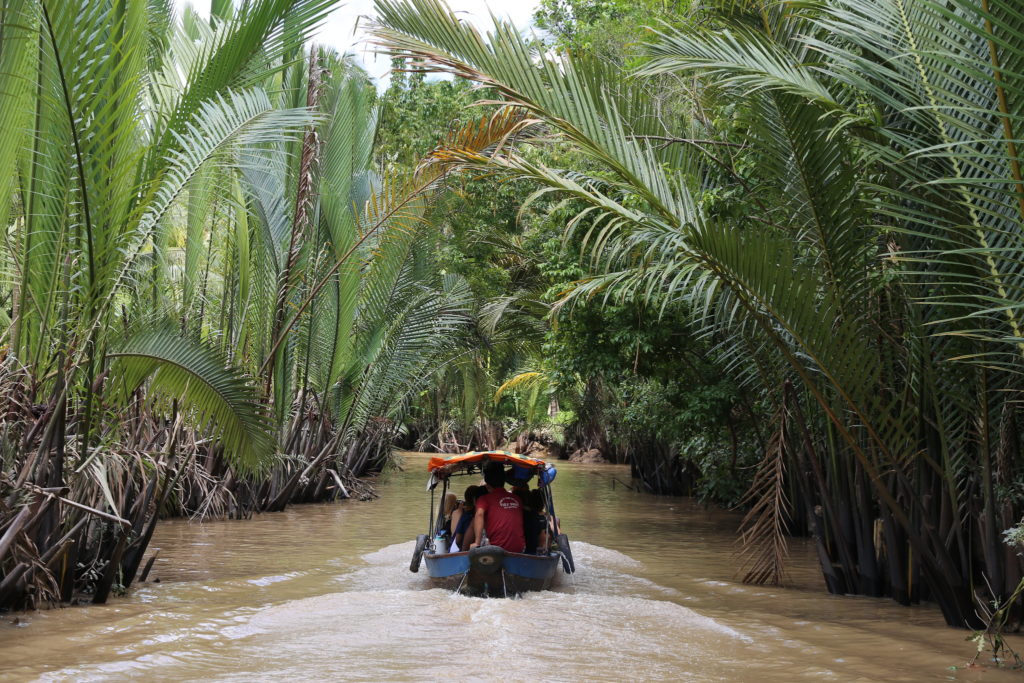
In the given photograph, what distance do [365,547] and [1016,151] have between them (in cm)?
1011

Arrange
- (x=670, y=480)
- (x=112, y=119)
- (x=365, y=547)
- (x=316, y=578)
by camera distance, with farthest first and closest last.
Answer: (x=670, y=480)
(x=365, y=547)
(x=316, y=578)
(x=112, y=119)

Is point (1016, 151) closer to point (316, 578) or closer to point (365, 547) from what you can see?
point (316, 578)

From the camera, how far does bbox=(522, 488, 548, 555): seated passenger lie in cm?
1040

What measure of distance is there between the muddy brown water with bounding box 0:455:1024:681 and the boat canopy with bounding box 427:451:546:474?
1.27 m

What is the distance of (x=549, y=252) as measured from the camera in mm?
14531

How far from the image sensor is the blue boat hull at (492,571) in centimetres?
863

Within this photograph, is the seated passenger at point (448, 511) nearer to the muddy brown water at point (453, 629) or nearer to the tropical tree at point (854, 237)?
the muddy brown water at point (453, 629)

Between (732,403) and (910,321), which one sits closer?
(910,321)

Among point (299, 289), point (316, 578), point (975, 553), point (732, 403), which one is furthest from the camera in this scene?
point (299, 289)

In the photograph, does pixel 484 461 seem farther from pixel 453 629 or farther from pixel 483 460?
pixel 453 629

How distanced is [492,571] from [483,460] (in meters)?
1.91

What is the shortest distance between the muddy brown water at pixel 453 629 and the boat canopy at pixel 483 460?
1.27m

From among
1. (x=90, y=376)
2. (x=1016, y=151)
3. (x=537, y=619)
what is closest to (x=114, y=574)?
(x=90, y=376)

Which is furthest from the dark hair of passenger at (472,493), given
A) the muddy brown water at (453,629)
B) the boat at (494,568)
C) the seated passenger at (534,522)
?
the muddy brown water at (453,629)
